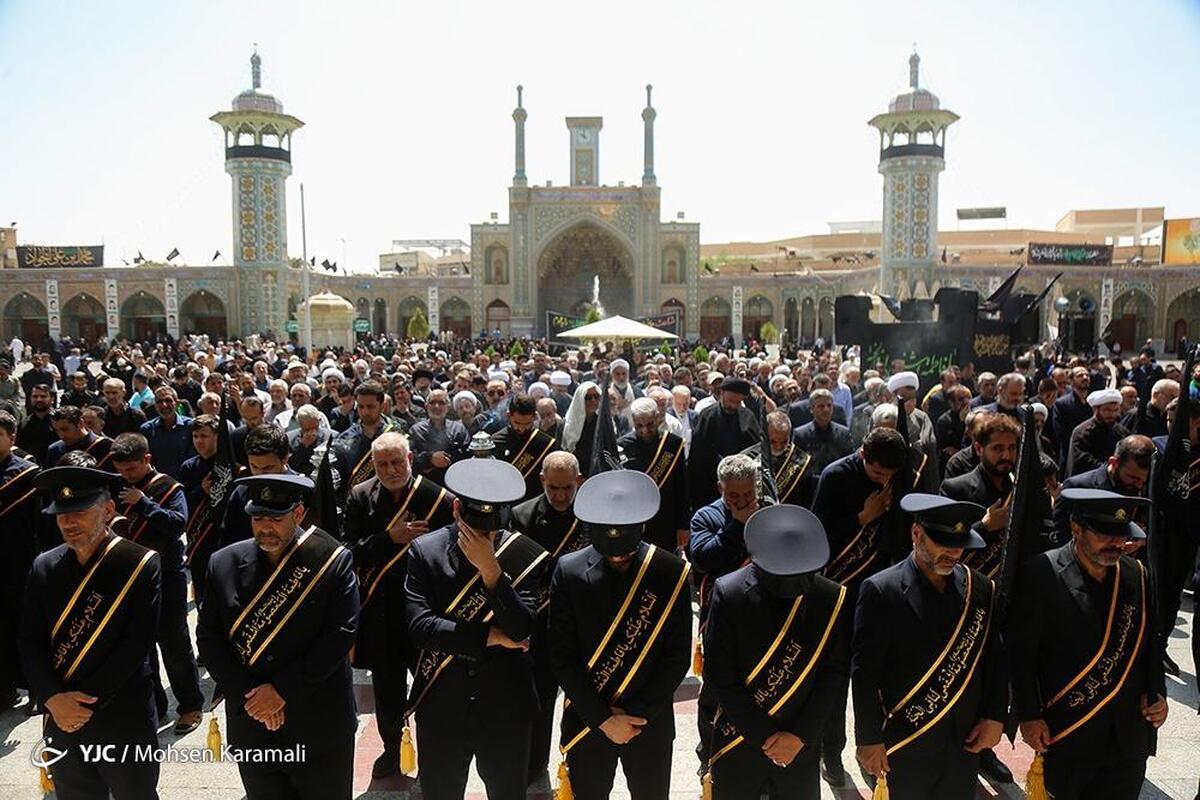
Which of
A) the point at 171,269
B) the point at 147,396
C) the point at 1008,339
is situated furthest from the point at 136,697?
the point at 171,269

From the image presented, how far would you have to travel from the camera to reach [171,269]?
3775cm

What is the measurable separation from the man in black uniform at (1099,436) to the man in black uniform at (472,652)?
4.66m

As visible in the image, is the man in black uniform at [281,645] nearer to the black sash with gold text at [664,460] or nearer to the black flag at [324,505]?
the black flag at [324,505]

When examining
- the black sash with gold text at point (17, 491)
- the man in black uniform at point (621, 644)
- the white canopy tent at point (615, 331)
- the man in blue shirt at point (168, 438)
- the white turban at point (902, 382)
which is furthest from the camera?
the white canopy tent at point (615, 331)

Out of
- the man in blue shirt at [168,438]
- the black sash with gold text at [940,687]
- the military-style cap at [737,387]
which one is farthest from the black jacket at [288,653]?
the man in blue shirt at [168,438]

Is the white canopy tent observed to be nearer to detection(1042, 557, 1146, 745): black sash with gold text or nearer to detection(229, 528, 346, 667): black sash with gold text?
detection(229, 528, 346, 667): black sash with gold text

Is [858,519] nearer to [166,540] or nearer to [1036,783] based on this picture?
[1036,783]

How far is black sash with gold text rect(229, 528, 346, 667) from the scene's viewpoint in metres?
3.04

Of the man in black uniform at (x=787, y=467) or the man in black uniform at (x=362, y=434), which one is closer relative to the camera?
the man in black uniform at (x=787, y=467)

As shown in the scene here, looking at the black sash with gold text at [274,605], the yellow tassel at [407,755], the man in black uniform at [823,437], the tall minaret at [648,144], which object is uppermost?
the tall minaret at [648,144]

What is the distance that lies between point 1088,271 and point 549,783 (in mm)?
41881

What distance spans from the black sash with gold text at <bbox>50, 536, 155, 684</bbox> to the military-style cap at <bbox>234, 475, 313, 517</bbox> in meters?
0.57

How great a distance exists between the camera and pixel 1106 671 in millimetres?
3012

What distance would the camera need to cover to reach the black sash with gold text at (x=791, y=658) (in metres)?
2.89
